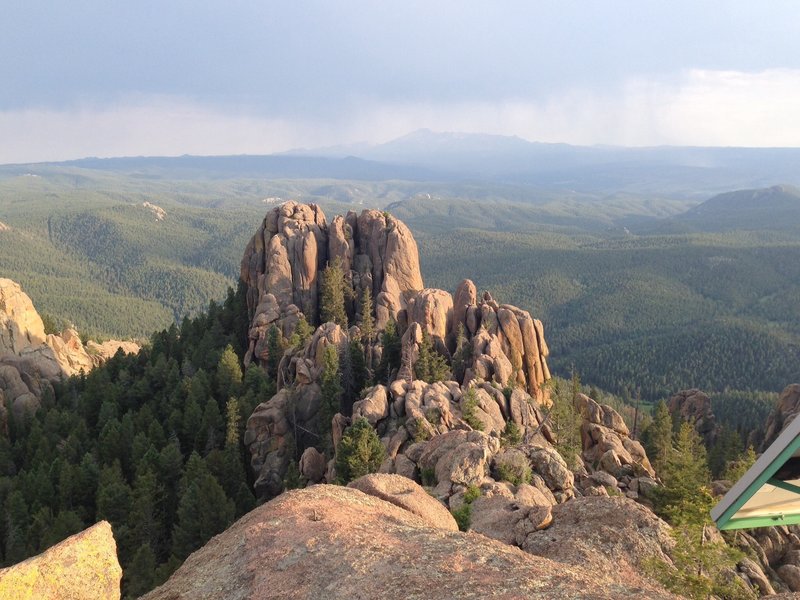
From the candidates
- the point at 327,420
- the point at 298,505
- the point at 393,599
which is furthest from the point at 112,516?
the point at 393,599

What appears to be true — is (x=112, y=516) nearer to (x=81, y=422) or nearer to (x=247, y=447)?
(x=247, y=447)

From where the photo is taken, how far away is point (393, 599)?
15.5m

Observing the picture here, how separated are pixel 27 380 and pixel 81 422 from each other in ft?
83.2

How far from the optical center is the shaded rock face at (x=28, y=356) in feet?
269

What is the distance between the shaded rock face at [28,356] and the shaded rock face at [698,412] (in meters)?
97.9

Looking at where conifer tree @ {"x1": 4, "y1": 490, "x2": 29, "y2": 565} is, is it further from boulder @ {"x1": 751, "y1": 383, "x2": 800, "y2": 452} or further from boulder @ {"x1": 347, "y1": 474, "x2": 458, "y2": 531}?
boulder @ {"x1": 751, "y1": 383, "x2": 800, "y2": 452}

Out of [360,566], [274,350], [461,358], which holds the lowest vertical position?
[274,350]

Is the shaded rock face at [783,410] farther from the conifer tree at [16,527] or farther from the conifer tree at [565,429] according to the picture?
the conifer tree at [16,527]

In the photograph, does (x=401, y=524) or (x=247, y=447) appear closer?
(x=401, y=524)

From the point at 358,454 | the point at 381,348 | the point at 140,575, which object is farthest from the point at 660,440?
the point at 140,575

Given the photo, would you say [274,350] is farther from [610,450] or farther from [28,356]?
[28,356]

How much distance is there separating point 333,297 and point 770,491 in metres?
71.1

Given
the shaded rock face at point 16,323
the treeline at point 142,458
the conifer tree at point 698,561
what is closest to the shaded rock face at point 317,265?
the treeline at point 142,458

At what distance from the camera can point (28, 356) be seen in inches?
3595
